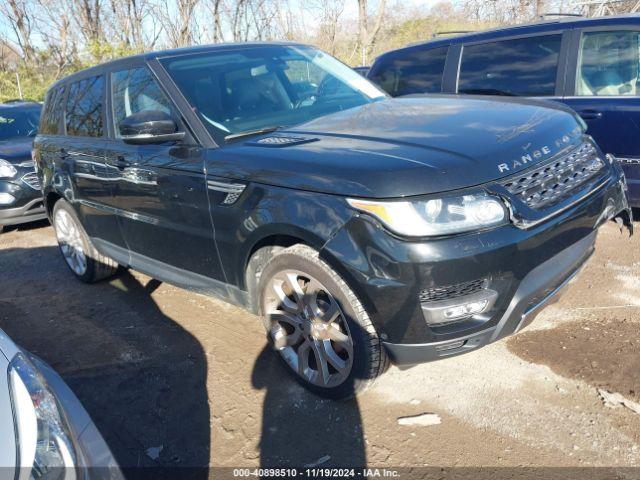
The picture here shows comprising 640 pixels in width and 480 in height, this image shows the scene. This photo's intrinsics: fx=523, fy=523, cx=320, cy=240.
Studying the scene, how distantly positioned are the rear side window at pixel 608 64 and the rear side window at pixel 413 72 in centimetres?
132

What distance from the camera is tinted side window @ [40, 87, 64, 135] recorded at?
4641 millimetres

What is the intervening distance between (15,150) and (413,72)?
5252mm

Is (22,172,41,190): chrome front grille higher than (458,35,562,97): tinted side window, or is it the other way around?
(458,35,562,97): tinted side window

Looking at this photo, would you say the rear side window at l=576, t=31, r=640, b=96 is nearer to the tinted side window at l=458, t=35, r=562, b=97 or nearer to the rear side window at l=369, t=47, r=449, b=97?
the tinted side window at l=458, t=35, r=562, b=97

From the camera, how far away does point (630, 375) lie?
2.73 m

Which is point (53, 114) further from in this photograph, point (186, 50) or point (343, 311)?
point (343, 311)

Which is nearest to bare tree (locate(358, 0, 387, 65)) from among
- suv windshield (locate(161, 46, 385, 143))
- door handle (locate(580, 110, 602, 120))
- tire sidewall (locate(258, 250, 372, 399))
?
door handle (locate(580, 110, 602, 120))

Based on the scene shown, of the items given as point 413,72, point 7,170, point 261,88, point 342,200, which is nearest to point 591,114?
point 413,72

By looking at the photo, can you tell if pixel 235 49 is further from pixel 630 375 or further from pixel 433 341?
pixel 630 375

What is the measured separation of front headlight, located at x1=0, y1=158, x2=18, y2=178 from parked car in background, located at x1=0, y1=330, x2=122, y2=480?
18.4ft

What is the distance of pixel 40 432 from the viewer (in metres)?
1.52

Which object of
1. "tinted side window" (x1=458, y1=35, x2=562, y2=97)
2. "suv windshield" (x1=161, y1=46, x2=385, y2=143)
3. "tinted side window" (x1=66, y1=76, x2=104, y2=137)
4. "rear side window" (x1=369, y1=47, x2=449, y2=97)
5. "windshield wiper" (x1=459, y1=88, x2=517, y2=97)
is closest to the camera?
"suv windshield" (x1=161, y1=46, x2=385, y2=143)

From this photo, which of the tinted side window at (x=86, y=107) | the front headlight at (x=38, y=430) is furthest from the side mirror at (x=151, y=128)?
the front headlight at (x=38, y=430)

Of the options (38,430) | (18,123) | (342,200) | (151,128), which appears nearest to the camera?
(38,430)
